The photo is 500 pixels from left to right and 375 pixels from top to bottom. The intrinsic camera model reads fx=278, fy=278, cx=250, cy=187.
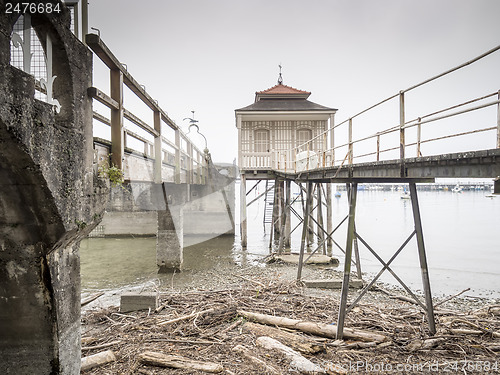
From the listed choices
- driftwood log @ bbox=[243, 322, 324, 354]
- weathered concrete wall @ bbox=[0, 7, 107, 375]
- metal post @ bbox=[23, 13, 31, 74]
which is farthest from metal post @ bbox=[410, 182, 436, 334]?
metal post @ bbox=[23, 13, 31, 74]

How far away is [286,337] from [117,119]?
15.0 ft

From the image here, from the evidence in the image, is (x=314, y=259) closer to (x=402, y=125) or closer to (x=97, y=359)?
(x=402, y=125)

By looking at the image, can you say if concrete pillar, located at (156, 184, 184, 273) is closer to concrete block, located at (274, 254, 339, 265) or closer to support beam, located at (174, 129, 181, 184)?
support beam, located at (174, 129, 181, 184)

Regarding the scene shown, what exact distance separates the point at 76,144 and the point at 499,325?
7725mm

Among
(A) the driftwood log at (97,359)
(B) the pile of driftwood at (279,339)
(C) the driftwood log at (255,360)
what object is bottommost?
(B) the pile of driftwood at (279,339)

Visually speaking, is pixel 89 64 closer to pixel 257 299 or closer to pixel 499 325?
pixel 257 299

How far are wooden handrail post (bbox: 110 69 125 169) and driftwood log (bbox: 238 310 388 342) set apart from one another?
3.93 meters

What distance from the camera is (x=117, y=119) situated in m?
4.37

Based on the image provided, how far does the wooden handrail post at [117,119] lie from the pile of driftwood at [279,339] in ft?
9.76

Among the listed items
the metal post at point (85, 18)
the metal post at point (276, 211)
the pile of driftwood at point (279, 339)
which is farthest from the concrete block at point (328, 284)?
the metal post at point (85, 18)

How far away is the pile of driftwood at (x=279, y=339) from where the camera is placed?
4016 millimetres

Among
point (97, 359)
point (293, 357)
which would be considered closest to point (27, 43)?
point (97, 359)

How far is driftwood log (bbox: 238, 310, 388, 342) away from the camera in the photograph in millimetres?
4891

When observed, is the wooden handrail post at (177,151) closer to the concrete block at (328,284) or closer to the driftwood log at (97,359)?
the concrete block at (328,284)
